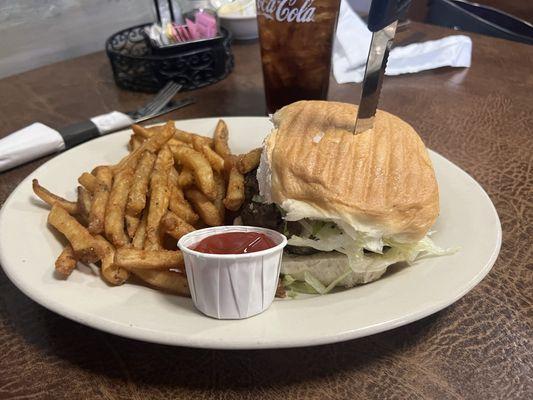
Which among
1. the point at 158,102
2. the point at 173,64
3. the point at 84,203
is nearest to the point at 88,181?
the point at 84,203

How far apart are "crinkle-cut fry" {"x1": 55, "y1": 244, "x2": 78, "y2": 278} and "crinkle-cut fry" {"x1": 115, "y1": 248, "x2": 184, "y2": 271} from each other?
0.13 m

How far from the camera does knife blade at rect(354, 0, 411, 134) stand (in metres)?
1.29

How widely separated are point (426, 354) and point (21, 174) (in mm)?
1950

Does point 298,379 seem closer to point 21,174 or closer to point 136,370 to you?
point 136,370

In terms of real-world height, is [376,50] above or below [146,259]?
above

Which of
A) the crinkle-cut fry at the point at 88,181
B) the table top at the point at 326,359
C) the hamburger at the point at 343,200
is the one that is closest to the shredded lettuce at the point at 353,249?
the hamburger at the point at 343,200

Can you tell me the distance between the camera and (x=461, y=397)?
124 cm

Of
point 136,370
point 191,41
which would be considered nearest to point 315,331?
point 136,370

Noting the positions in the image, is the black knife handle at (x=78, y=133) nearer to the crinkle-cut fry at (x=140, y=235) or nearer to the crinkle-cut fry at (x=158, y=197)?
the crinkle-cut fry at (x=158, y=197)

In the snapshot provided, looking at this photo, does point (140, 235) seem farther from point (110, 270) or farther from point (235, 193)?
point (235, 193)

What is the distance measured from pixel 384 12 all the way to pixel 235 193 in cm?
79

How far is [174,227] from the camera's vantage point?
159 cm

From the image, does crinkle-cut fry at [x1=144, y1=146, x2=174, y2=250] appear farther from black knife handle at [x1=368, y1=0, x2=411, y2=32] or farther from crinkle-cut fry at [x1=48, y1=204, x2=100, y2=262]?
black knife handle at [x1=368, y1=0, x2=411, y2=32]

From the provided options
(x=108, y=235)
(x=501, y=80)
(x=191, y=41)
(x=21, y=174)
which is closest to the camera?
(x=108, y=235)
